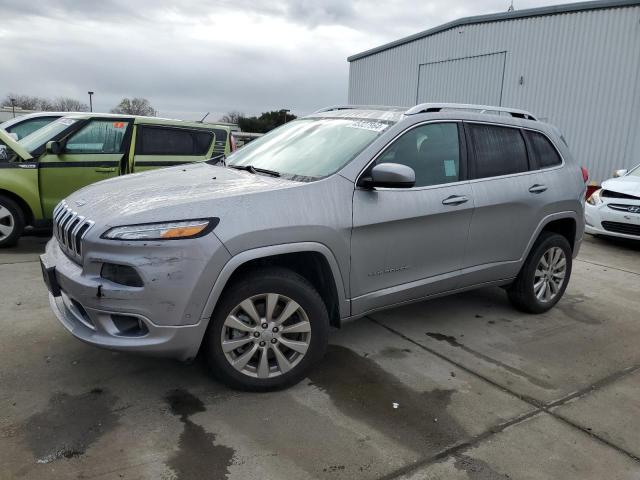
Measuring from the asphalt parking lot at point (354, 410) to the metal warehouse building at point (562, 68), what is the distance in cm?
991

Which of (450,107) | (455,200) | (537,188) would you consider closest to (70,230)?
(455,200)

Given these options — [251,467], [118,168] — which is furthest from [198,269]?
[118,168]

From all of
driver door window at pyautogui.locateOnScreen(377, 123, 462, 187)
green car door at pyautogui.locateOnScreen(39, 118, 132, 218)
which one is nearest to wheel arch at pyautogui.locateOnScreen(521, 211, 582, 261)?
driver door window at pyautogui.locateOnScreen(377, 123, 462, 187)

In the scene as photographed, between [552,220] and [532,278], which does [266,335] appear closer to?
[532,278]

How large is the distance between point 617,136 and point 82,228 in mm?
12960

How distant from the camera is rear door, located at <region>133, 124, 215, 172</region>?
7.34 meters

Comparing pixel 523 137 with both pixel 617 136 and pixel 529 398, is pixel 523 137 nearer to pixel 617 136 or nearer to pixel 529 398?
pixel 529 398

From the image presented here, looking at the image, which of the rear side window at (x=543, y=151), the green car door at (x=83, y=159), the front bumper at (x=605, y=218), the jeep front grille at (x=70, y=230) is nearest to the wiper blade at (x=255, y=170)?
the jeep front grille at (x=70, y=230)

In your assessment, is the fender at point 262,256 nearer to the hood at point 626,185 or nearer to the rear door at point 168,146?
the rear door at point 168,146

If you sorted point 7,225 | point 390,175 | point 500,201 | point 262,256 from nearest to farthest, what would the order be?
point 262,256 < point 390,175 < point 500,201 < point 7,225

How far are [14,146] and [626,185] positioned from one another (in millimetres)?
9158

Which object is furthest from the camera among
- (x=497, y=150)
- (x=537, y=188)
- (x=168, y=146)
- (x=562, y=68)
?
(x=562, y=68)

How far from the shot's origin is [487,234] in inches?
162

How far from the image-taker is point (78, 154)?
6879mm
